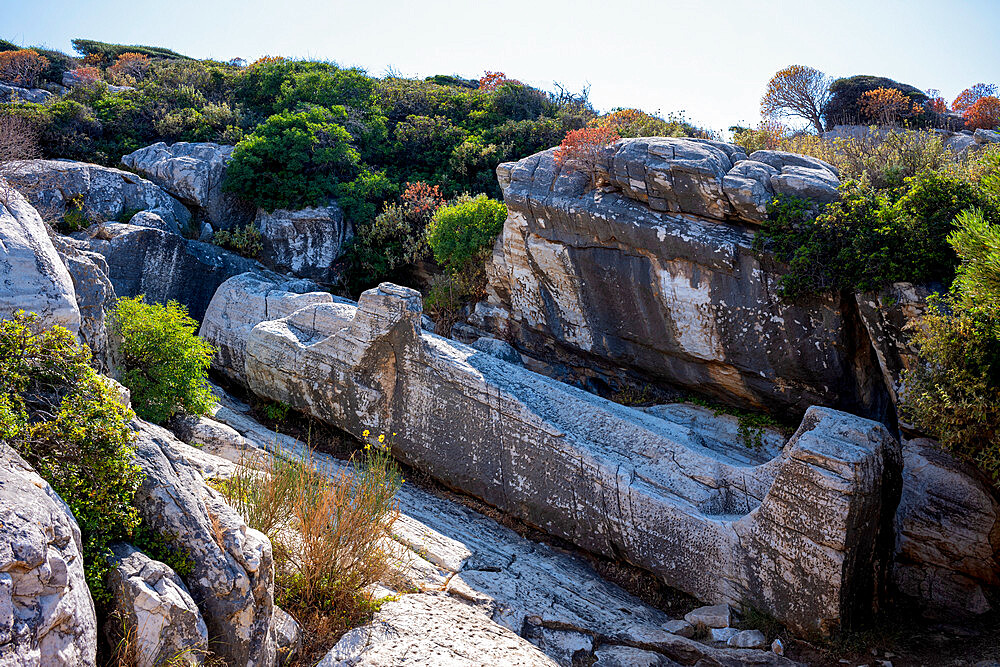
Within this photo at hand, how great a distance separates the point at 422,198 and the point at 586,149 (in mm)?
6012

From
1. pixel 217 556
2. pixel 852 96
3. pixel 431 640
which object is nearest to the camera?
pixel 217 556

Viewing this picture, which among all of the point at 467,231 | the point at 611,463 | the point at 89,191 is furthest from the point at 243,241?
the point at 611,463

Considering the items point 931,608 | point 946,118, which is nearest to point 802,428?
point 931,608

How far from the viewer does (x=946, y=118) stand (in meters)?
20.1

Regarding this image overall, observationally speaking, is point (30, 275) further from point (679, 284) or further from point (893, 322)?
point (893, 322)

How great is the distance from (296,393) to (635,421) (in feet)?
18.0

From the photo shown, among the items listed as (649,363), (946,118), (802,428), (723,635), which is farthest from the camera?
(946,118)

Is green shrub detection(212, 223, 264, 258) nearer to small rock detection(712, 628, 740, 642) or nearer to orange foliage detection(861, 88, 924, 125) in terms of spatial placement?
small rock detection(712, 628, 740, 642)

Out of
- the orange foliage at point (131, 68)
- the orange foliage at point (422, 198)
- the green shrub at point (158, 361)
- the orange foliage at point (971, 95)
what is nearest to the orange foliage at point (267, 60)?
the orange foliage at point (131, 68)

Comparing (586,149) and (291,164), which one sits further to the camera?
(291,164)

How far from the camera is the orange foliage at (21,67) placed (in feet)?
70.9

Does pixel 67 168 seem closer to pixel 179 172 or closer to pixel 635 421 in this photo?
pixel 179 172

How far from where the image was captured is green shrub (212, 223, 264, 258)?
15.0 metres

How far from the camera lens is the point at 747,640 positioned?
271 inches
